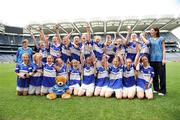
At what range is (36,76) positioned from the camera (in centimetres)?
812

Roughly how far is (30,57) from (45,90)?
142 centimetres

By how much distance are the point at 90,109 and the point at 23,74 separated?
3.24 m

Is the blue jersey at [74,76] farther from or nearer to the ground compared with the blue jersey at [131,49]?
nearer to the ground

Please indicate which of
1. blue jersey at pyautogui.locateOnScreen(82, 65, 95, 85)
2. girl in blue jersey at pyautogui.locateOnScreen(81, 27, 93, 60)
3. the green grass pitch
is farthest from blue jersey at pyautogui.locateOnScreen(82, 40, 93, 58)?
the green grass pitch

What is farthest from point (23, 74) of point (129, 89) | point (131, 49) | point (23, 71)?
point (131, 49)

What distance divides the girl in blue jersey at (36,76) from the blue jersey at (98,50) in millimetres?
1824

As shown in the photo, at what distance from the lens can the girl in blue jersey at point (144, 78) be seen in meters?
7.07

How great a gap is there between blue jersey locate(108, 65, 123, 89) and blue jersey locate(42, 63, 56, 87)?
5.93ft

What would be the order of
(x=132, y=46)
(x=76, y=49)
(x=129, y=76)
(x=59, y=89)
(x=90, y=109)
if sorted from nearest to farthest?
(x=90, y=109) → (x=129, y=76) → (x=59, y=89) → (x=132, y=46) → (x=76, y=49)

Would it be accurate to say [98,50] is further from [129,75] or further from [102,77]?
[129,75]

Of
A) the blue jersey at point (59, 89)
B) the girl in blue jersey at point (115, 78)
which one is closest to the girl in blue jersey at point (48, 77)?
the blue jersey at point (59, 89)

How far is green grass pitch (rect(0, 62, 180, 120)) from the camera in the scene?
5098 mm

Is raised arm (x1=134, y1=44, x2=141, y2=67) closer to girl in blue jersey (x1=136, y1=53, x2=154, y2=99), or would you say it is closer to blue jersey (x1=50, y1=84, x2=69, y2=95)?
girl in blue jersey (x1=136, y1=53, x2=154, y2=99)

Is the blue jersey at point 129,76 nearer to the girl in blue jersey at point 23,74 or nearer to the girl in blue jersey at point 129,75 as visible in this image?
the girl in blue jersey at point 129,75
